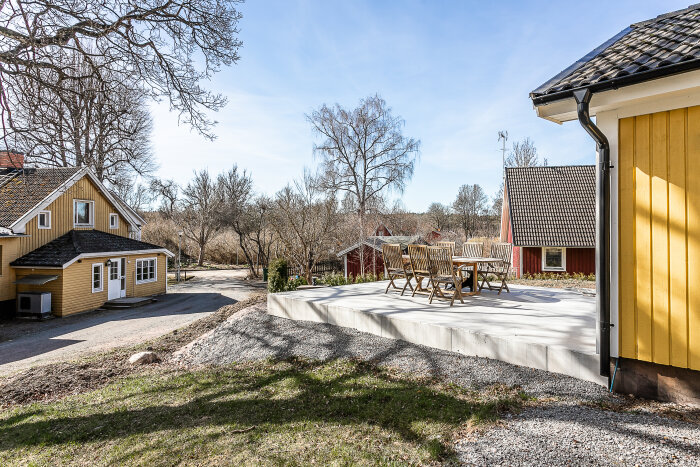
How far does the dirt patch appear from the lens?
541cm

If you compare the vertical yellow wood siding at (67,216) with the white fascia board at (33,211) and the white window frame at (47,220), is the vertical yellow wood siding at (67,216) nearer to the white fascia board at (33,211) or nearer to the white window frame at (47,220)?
the white window frame at (47,220)

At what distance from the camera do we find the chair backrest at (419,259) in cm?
625

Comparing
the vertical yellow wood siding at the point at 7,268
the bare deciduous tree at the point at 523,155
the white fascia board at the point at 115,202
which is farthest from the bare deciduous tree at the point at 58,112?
the bare deciduous tree at the point at 523,155

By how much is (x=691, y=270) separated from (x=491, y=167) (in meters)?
29.4

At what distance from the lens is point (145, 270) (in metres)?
18.9

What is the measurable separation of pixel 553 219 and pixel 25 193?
2284 centimetres

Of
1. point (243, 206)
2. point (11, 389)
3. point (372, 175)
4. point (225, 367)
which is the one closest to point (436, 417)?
point (225, 367)

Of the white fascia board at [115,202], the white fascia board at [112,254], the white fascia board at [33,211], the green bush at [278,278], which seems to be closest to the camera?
the green bush at [278,278]

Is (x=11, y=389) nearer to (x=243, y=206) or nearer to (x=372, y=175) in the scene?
(x=372, y=175)

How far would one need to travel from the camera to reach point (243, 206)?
31.1m

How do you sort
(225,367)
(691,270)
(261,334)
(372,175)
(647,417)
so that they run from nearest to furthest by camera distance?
(647,417)
(691,270)
(225,367)
(261,334)
(372,175)

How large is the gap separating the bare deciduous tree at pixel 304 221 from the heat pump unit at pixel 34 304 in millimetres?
9348

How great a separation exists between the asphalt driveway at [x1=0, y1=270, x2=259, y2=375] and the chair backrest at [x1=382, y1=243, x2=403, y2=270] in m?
6.84

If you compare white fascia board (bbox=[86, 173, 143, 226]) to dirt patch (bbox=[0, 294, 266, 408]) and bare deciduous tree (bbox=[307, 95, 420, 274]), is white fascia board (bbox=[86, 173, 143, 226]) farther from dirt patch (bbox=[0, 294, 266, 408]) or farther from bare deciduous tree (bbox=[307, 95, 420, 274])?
dirt patch (bbox=[0, 294, 266, 408])
